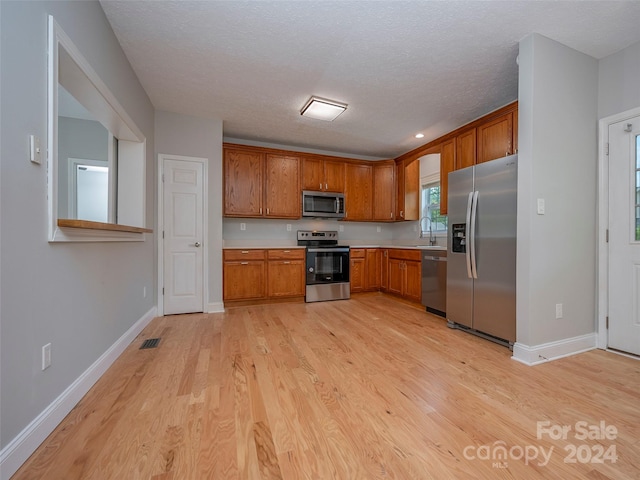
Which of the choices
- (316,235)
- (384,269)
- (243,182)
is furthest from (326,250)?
(243,182)

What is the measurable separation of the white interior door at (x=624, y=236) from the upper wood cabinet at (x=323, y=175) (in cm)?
324

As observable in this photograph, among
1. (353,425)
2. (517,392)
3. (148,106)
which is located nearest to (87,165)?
(148,106)

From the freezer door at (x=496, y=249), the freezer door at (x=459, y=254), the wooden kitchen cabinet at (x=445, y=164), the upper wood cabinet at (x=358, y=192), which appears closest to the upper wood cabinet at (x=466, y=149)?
the wooden kitchen cabinet at (x=445, y=164)

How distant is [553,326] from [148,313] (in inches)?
159

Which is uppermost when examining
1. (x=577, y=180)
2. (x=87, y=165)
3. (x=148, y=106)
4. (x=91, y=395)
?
(x=148, y=106)

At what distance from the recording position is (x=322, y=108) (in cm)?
320

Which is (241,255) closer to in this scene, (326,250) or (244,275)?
(244,275)

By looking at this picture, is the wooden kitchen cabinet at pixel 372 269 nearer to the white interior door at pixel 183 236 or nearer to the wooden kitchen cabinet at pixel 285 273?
the wooden kitchen cabinet at pixel 285 273

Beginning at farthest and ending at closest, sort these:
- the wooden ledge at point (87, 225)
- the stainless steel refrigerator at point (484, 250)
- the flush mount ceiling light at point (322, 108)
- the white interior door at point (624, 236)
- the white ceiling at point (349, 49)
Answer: the flush mount ceiling light at point (322, 108)
the stainless steel refrigerator at point (484, 250)
the white interior door at point (624, 236)
the white ceiling at point (349, 49)
the wooden ledge at point (87, 225)

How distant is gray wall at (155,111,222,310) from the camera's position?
3408 mm

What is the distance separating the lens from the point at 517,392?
5.57 ft

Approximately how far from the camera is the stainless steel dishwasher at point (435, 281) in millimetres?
3307

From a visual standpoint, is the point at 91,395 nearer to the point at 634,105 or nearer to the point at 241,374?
the point at 241,374

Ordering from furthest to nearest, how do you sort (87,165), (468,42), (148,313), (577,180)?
(87,165), (148,313), (577,180), (468,42)
